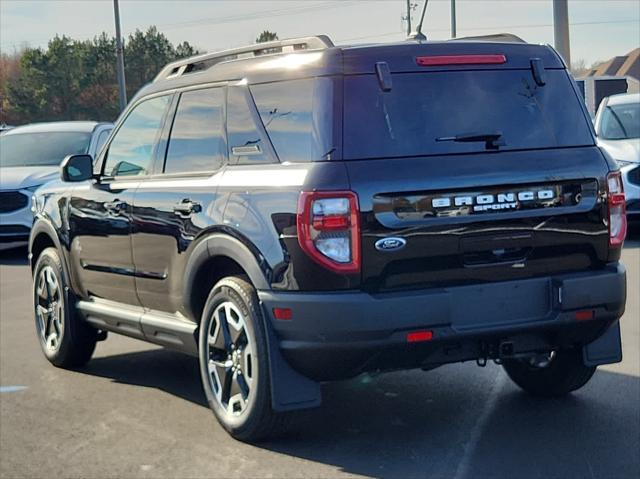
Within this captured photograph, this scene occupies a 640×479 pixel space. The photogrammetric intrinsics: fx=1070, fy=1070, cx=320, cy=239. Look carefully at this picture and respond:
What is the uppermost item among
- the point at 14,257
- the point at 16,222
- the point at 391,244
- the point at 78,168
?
the point at 78,168

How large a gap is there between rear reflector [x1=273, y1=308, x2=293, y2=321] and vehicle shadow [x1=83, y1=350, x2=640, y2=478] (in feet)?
2.42

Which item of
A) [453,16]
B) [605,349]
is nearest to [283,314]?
[605,349]

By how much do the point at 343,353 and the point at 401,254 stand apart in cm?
52

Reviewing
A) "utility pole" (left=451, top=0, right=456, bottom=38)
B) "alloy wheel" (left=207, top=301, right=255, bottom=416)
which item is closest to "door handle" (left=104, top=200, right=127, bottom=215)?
"alloy wheel" (left=207, top=301, right=255, bottom=416)

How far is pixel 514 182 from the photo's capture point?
507 cm

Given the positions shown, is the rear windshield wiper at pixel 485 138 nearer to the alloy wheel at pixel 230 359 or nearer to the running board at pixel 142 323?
the alloy wheel at pixel 230 359

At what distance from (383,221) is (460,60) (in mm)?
1009

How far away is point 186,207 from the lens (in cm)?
576

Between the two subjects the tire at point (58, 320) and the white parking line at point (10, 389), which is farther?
the tire at point (58, 320)

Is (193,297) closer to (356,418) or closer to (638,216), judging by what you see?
(356,418)

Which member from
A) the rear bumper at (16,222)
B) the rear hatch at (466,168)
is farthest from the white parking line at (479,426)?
the rear bumper at (16,222)

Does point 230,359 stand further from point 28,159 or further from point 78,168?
point 28,159

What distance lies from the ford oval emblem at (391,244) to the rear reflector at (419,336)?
393 mm

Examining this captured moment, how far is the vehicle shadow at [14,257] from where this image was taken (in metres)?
14.1
